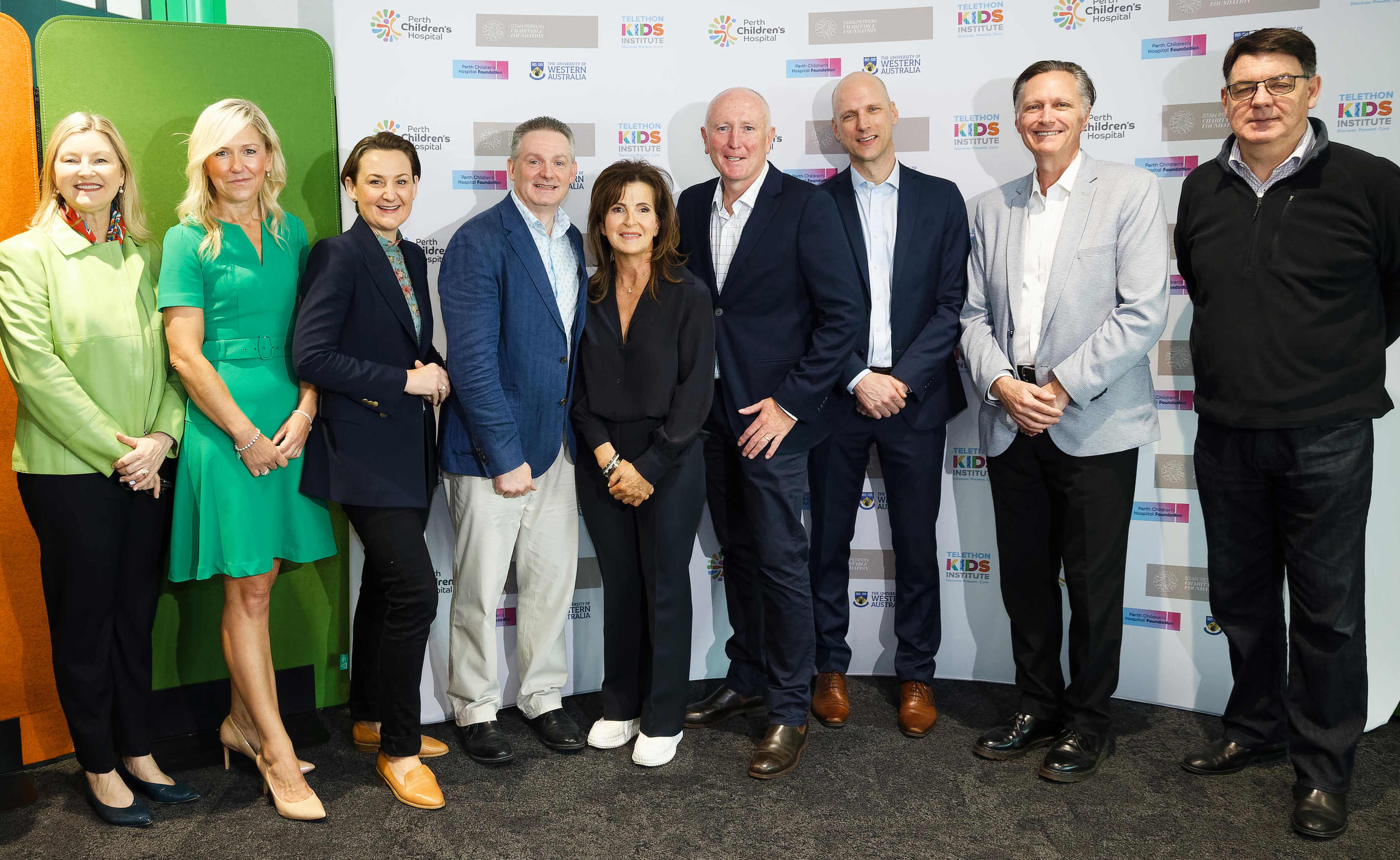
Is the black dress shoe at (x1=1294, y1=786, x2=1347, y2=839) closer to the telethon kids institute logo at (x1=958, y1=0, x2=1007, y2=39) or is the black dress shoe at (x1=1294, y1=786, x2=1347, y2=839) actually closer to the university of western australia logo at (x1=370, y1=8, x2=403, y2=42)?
the telethon kids institute logo at (x1=958, y1=0, x2=1007, y2=39)

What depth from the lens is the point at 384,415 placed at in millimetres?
2707

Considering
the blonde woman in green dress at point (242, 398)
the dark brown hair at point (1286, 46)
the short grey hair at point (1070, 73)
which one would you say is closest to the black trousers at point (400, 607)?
the blonde woman in green dress at point (242, 398)

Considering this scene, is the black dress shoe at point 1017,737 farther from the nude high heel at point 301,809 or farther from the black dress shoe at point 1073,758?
the nude high heel at point 301,809

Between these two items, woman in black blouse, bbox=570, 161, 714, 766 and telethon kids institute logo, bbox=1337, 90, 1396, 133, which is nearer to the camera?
woman in black blouse, bbox=570, 161, 714, 766

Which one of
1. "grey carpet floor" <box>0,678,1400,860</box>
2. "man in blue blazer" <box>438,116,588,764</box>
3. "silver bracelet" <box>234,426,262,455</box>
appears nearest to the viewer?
"grey carpet floor" <box>0,678,1400,860</box>

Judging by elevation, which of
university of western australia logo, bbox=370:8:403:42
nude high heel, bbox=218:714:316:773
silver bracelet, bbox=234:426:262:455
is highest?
university of western australia logo, bbox=370:8:403:42

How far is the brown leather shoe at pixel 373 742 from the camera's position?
303 cm

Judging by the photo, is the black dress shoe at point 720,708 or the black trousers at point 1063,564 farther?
the black dress shoe at point 720,708

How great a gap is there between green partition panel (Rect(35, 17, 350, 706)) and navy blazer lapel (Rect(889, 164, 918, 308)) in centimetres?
193

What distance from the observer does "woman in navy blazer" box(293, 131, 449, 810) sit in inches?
104

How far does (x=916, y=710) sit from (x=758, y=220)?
1.72m

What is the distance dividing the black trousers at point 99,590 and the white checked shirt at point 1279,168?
3.15m

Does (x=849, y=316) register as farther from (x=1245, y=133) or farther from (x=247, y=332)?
(x=247, y=332)

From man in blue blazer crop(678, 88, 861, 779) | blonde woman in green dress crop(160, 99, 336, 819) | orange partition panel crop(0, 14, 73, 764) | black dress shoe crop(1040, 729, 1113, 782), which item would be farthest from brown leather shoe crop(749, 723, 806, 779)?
orange partition panel crop(0, 14, 73, 764)
